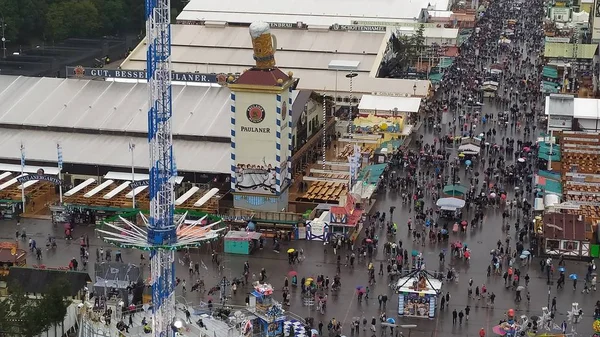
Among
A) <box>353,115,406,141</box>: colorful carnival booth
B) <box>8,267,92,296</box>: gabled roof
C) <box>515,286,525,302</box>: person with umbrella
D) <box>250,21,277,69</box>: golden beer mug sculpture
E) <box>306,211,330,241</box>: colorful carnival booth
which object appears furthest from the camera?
<box>353,115,406,141</box>: colorful carnival booth

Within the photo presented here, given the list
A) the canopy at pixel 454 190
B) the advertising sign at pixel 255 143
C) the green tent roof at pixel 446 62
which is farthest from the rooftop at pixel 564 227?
the green tent roof at pixel 446 62

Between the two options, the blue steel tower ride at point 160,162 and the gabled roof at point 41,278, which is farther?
the gabled roof at point 41,278

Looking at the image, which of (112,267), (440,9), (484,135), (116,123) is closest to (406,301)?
(112,267)

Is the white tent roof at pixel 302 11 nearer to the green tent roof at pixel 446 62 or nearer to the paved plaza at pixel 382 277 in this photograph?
the green tent roof at pixel 446 62

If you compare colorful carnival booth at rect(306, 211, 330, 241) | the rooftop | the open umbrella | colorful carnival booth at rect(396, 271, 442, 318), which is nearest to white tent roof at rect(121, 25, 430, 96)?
colorful carnival booth at rect(306, 211, 330, 241)

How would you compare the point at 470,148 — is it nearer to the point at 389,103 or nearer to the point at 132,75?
the point at 389,103

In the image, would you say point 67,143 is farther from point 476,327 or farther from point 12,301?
point 476,327

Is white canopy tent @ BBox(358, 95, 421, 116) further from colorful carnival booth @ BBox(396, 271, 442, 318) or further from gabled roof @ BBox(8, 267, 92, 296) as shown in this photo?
gabled roof @ BBox(8, 267, 92, 296)
